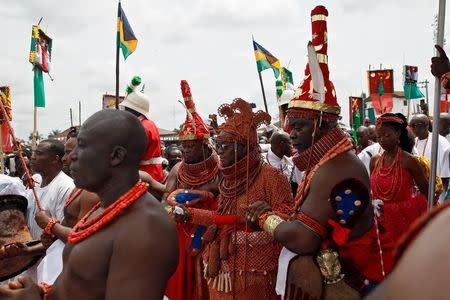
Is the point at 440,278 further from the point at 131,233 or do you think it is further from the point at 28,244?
the point at 28,244

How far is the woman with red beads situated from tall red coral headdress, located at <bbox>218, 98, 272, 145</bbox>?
1.62 m

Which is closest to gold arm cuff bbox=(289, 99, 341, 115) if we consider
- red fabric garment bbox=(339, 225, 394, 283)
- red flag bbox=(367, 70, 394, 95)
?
red fabric garment bbox=(339, 225, 394, 283)

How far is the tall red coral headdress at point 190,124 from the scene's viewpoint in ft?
17.9

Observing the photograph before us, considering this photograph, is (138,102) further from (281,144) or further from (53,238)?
(53,238)

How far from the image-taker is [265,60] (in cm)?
1209

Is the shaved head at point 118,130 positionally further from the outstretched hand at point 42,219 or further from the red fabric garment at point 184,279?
the red fabric garment at point 184,279

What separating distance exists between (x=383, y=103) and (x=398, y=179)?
18.6ft

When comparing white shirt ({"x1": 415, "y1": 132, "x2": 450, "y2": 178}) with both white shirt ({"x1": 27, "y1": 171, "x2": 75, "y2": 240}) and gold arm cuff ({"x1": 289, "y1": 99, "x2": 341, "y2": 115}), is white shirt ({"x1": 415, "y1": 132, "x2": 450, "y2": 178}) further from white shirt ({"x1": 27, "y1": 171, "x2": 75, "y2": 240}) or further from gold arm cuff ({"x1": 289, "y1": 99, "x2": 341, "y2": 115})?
white shirt ({"x1": 27, "y1": 171, "x2": 75, "y2": 240})

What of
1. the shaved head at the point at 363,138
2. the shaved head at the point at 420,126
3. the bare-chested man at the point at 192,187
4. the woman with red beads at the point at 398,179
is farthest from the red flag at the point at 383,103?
the bare-chested man at the point at 192,187

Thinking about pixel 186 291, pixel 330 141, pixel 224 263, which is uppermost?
pixel 330 141

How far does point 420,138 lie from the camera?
8023mm

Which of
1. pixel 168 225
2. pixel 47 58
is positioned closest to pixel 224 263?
pixel 168 225

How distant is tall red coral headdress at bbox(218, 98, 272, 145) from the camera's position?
4445mm

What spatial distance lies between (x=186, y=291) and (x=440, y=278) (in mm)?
4977
